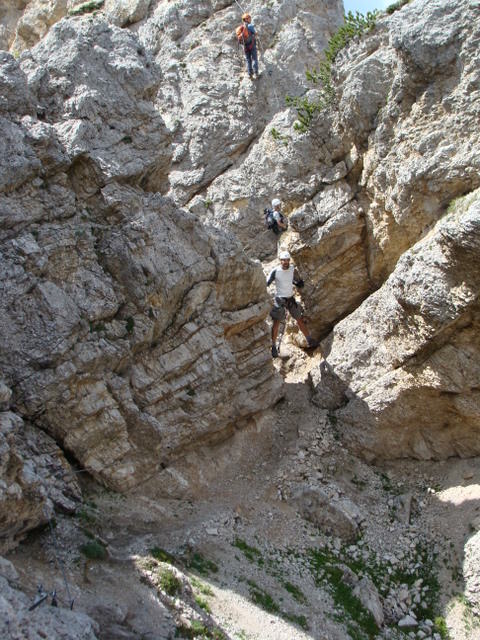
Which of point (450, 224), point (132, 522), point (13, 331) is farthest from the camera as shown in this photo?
point (450, 224)

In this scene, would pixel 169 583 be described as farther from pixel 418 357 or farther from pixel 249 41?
pixel 249 41

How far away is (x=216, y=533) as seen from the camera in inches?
567

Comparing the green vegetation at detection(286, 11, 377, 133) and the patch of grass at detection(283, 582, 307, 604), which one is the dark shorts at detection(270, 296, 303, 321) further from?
the patch of grass at detection(283, 582, 307, 604)

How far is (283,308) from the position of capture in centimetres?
1927

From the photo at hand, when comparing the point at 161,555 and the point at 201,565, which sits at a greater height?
the point at 161,555

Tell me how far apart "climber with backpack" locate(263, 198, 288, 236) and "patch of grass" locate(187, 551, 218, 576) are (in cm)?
1227

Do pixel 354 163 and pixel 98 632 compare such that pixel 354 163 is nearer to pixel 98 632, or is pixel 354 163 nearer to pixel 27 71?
pixel 27 71

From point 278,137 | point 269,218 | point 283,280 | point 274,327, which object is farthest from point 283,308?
point 278,137

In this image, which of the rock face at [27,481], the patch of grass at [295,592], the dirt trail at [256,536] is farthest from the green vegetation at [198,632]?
Answer: the rock face at [27,481]

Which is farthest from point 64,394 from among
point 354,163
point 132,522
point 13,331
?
point 354,163

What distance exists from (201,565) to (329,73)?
56.8 feet

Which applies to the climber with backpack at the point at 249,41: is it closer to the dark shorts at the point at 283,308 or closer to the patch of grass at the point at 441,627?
the dark shorts at the point at 283,308

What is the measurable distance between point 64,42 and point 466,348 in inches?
554

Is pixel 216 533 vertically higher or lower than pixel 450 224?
lower
